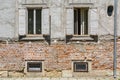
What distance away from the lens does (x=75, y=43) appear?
14.0 metres

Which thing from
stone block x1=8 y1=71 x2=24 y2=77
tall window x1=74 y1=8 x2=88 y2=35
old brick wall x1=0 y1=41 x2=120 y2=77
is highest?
tall window x1=74 y1=8 x2=88 y2=35

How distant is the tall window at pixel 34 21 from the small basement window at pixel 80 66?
2.21m

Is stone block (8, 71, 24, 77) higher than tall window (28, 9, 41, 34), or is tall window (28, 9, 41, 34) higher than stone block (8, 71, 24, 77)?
tall window (28, 9, 41, 34)

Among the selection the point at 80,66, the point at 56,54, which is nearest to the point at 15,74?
the point at 56,54

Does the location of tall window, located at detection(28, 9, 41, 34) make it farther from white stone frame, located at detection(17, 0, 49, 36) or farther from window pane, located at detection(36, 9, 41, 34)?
white stone frame, located at detection(17, 0, 49, 36)

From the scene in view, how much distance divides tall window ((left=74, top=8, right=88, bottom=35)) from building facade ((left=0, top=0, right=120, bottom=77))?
0.09m

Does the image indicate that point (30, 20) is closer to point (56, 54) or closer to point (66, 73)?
point (56, 54)

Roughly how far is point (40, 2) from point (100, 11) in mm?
2666

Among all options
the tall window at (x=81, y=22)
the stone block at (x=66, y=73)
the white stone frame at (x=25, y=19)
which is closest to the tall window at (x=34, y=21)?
the white stone frame at (x=25, y=19)

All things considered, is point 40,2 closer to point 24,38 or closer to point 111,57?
point 24,38

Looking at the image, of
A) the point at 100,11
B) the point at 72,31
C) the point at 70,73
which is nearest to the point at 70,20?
the point at 72,31

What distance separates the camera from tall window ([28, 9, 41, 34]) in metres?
14.2

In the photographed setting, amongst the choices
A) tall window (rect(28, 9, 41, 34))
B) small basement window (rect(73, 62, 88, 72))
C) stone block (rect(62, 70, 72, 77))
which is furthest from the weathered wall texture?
stone block (rect(62, 70, 72, 77))

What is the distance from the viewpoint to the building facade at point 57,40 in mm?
13938
